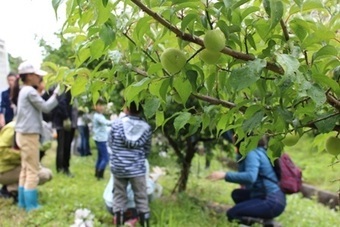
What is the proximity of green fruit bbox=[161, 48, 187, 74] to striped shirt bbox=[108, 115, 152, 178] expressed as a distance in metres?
2.68

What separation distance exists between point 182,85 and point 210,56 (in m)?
0.11

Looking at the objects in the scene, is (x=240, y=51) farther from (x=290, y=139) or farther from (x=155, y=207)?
(x=155, y=207)

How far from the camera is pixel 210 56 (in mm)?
983

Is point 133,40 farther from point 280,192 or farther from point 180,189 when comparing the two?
point 180,189

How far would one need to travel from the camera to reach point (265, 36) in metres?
0.97

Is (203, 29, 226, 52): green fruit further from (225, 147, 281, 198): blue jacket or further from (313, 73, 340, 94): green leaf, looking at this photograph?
(225, 147, 281, 198): blue jacket

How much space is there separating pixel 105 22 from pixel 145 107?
269mm

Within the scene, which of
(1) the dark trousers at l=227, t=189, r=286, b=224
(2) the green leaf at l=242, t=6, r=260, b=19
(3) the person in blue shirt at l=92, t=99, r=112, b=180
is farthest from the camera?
(3) the person in blue shirt at l=92, t=99, r=112, b=180

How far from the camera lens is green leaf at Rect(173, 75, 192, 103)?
1.05 m

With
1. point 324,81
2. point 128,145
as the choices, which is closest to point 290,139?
point 324,81

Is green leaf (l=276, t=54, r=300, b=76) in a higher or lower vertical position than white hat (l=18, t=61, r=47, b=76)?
lower

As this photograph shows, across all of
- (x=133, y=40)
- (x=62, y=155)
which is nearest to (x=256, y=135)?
(x=133, y=40)

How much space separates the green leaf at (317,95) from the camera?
89 cm

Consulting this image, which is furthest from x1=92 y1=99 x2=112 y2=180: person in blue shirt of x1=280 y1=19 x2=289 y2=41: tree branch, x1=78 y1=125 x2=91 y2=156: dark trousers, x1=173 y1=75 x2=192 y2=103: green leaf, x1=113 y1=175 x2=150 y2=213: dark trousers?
x1=280 y1=19 x2=289 y2=41: tree branch
